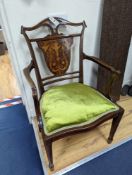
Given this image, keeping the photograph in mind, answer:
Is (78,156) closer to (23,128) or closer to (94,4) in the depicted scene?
(23,128)

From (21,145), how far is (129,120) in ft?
3.29

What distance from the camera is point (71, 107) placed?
99 cm

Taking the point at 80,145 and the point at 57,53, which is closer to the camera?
the point at 57,53

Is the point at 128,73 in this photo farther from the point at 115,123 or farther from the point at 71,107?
the point at 71,107

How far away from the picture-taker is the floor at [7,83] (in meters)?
1.93

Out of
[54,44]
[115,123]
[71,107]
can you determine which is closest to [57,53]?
[54,44]

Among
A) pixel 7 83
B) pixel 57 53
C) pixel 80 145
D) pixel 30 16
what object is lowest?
pixel 80 145

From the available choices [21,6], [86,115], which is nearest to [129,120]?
[86,115]

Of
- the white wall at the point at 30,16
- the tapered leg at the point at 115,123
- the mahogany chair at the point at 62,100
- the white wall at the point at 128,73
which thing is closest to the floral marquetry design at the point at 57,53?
the mahogany chair at the point at 62,100

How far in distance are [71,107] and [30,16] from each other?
2.22ft

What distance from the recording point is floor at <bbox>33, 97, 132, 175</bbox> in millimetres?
1208

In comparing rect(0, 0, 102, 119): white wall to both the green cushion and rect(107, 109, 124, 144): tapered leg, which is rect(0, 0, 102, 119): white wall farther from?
rect(107, 109, 124, 144): tapered leg

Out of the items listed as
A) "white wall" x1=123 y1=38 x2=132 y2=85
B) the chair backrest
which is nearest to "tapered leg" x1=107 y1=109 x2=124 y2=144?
the chair backrest

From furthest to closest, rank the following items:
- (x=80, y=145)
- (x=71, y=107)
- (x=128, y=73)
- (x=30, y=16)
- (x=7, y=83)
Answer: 1. (x=7, y=83)
2. (x=128, y=73)
3. (x=80, y=145)
4. (x=30, y=16)
5. (x=71, y=107)
